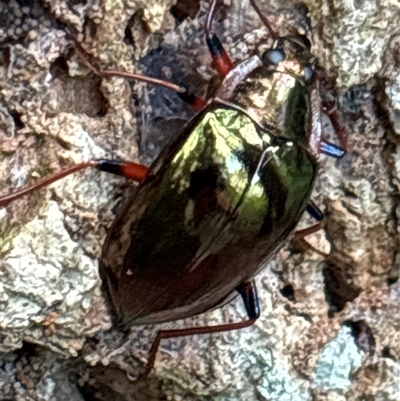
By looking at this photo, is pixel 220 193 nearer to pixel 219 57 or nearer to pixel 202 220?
pixel 202 220

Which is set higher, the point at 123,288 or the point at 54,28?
the point at 54,28

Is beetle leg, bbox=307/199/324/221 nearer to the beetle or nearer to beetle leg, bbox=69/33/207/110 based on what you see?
the beetle

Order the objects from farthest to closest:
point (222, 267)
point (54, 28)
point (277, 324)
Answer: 1. point (277, 324)
2. point (222, 267)
3. point (54, 28)

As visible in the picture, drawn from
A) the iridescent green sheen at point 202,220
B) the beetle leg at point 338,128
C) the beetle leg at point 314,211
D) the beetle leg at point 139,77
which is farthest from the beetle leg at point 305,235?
the beetle leg at point 139,77

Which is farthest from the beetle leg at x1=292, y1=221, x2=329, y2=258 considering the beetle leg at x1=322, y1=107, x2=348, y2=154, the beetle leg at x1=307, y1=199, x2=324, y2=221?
the beetle leg at x1=322, y1=107, x2=348, y2=154

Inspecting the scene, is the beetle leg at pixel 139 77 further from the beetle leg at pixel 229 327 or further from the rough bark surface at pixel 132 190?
the beetle leg at pixel 229 327

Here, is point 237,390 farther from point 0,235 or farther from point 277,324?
point 0,235

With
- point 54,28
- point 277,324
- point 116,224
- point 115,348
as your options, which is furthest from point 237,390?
point 54,28
